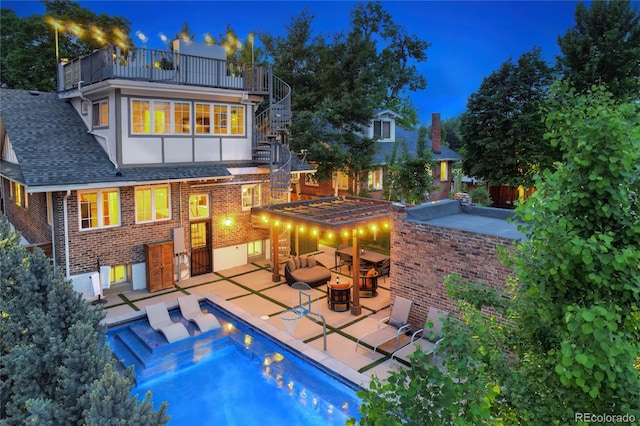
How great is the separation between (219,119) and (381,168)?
12.8 metres

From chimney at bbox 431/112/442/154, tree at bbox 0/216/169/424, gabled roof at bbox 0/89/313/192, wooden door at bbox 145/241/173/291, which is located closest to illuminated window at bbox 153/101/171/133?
gabled roof at bbox 0/89/313/192

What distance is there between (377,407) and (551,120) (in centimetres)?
262

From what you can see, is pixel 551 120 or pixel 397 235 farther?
pixel 397 235

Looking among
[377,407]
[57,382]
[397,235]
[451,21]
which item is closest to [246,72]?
[397,235]

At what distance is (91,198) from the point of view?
1407 centimetres

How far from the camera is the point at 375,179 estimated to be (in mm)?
27609

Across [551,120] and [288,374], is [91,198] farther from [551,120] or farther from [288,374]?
[551,120]

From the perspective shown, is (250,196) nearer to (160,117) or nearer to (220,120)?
(220,120)

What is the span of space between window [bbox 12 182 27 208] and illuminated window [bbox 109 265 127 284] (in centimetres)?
568

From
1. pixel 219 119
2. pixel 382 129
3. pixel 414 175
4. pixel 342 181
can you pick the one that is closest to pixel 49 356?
pixel 219 119

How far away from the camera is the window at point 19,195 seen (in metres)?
17.6

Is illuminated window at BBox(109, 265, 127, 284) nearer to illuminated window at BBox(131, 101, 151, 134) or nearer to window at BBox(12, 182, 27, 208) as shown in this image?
illuminated window at BBox(131, 101, 151, 134)

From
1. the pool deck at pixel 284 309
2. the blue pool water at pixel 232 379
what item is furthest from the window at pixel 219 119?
the blue pool water at pixel 232 379

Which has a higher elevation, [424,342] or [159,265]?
[159,265]
